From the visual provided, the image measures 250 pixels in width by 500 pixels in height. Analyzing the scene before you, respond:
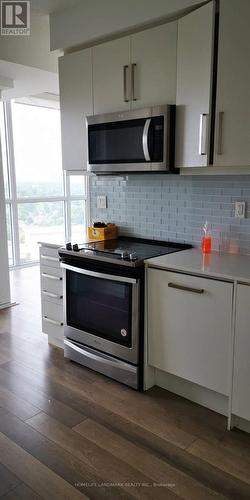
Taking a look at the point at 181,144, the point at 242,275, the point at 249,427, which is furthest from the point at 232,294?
the point at 181,144

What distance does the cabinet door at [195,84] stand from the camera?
2.11 metres

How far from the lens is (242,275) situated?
1923 mm

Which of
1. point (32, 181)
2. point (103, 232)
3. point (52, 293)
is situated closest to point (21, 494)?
point (52, 293)

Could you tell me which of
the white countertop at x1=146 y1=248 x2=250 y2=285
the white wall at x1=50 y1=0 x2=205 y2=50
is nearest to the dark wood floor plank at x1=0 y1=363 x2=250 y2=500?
the white countertop at x1=146 y1=248 x2=250 y2=285

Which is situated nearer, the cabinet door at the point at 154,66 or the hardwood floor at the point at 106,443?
the hardwood floor at the point at 106,443

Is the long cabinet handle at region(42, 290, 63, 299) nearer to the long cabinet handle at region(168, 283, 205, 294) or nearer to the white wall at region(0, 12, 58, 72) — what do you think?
the long cabinet handle at region(168, 283, 205, 294)

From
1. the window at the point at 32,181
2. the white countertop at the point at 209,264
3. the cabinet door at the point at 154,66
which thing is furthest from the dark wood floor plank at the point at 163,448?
the window at the point at 32,181

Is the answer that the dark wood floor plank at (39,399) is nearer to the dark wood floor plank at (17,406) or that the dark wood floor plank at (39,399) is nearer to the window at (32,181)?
the dark wood floor plank at (17,406)

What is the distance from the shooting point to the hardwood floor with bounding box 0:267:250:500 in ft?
5.65

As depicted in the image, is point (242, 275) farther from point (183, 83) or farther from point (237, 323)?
point (183, 83)

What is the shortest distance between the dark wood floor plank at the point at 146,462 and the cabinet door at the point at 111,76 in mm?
1994

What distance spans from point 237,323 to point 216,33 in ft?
5.09

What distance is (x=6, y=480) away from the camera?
1.76 metres

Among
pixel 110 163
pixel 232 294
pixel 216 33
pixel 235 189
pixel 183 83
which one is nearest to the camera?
pixel 232 294
